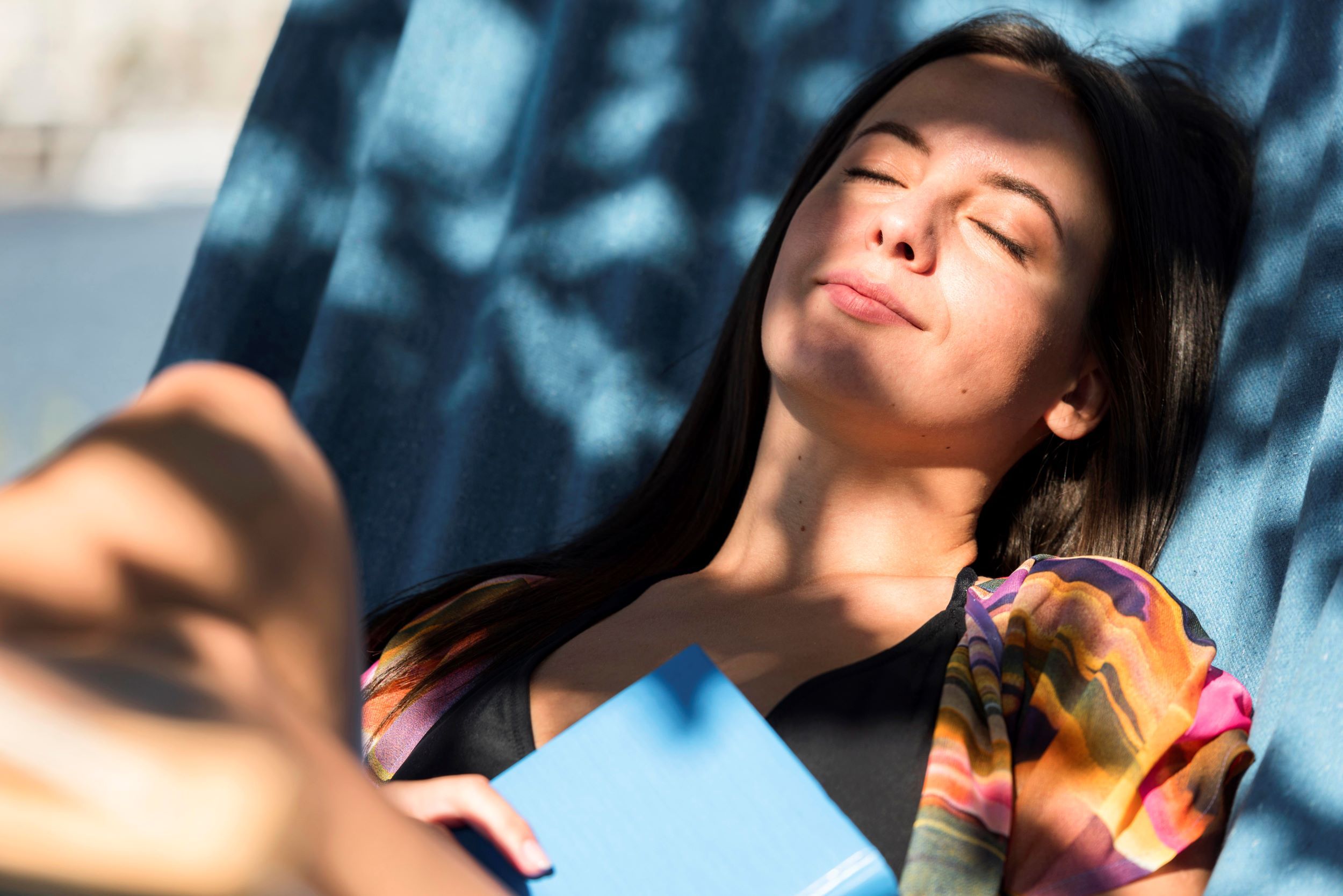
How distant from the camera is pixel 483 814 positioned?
96 cm

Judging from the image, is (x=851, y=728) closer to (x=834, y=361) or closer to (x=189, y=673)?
(x=834, y=361)

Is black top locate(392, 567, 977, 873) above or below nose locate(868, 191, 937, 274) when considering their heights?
below

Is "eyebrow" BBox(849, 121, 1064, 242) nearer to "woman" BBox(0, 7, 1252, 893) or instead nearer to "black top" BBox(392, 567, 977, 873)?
"woman" BBox(0, 7, 1252, 893)

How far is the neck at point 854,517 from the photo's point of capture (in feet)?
4.78

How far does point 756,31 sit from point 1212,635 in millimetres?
1138

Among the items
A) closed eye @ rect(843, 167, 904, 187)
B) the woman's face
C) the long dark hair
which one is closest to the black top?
the long dark hair

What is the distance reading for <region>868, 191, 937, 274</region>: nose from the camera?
135 cm

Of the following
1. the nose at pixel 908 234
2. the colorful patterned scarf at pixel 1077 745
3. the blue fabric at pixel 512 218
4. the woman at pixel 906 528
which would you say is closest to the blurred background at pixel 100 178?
the blue fabric at pixel 512 218

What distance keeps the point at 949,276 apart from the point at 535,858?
0.73m

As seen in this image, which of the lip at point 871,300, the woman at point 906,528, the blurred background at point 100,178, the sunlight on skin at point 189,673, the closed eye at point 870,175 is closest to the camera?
the sunlight on skin at point 189,673

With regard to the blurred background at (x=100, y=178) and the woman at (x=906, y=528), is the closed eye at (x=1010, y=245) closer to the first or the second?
the woman at (x=906, y=528)

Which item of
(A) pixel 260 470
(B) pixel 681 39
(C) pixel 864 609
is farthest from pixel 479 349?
(A) pixel 260 470

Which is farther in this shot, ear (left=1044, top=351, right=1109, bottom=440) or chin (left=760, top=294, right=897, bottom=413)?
ear (left=1044, top=351, right=1109, bottom=440)

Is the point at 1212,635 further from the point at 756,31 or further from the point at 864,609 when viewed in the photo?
the point at 756,31
